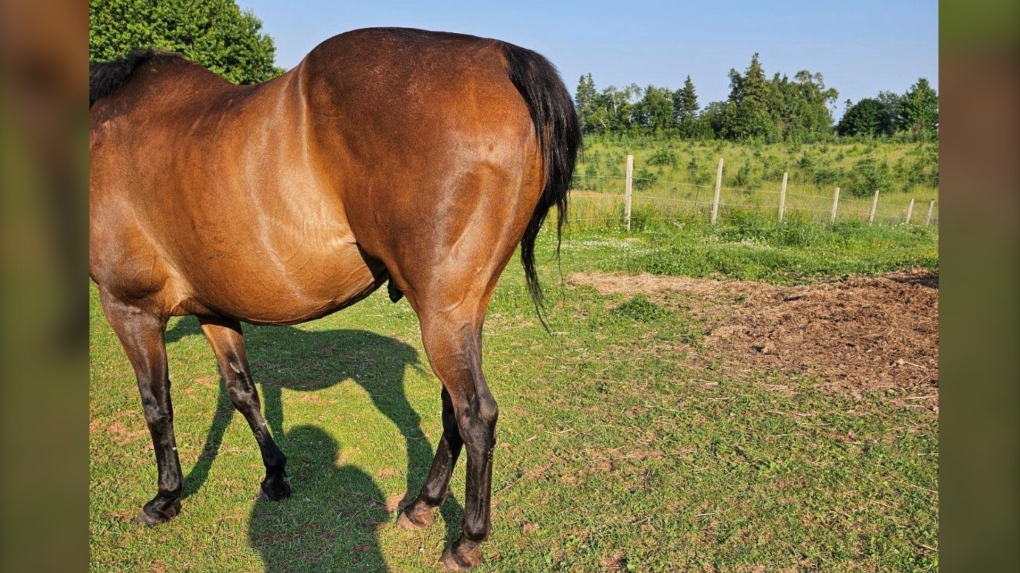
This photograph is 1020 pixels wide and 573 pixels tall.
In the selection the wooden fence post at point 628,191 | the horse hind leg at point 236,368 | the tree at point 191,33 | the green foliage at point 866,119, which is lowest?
the horse hind leg at point 236,368

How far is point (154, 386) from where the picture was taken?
11.6 feet

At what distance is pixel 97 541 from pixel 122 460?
93 centimetres

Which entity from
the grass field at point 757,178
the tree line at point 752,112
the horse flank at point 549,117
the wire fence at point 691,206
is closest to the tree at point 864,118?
the tree line at point 752,112

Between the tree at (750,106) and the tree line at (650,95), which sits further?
the tree at (750,106)

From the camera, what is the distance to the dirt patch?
5.37 m

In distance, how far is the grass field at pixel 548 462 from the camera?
10.3 feet

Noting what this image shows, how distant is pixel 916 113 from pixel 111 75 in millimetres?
42692

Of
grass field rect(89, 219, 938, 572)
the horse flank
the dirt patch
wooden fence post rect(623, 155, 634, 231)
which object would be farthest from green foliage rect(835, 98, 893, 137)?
the horse flank

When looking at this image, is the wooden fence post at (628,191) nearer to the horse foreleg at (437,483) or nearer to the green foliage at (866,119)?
the horse foreleg at (437,483)

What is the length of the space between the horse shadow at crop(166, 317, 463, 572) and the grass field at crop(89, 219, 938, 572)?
0.05ft

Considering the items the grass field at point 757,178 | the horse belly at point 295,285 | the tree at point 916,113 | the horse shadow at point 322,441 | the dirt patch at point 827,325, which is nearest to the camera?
the horse belly at point 295,285

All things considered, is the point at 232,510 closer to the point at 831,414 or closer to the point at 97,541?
the point at 97,541

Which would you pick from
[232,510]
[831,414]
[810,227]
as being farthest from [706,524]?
[810,227]
